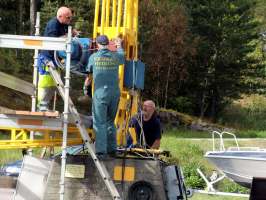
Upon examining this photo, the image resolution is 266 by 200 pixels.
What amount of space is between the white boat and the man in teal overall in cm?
507

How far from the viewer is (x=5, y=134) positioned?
21.8m

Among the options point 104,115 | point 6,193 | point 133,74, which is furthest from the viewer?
point 133,74

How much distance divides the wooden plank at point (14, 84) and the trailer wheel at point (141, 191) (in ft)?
5.92

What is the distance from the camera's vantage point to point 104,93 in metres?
8.05

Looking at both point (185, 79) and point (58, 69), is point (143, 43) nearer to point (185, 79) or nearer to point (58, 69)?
point (185, 79)

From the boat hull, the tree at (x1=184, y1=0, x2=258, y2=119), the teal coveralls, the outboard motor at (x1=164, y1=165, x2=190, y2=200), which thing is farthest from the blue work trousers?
the tree at (x1=184, y1=0, x2=258, y2=119)

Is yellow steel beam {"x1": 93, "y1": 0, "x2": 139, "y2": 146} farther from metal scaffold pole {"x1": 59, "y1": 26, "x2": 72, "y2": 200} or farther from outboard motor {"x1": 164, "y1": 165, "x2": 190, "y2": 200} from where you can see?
metal scaffold pole {"x1": 59, "y1": 26, "x2": 72, "y2": 200}

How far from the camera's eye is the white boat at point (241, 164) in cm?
1304

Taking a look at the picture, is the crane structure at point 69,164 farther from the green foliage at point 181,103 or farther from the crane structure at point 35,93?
the green foliage at point 181,103

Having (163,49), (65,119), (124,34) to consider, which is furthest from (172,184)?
(163,49)

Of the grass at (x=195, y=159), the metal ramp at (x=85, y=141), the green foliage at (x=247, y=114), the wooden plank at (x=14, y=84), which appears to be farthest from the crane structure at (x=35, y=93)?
the green foliage at (x=247, y=114)

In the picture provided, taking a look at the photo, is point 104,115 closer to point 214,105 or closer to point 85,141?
point 85,141

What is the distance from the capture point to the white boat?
42.8 ft

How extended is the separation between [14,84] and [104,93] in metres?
1.06
